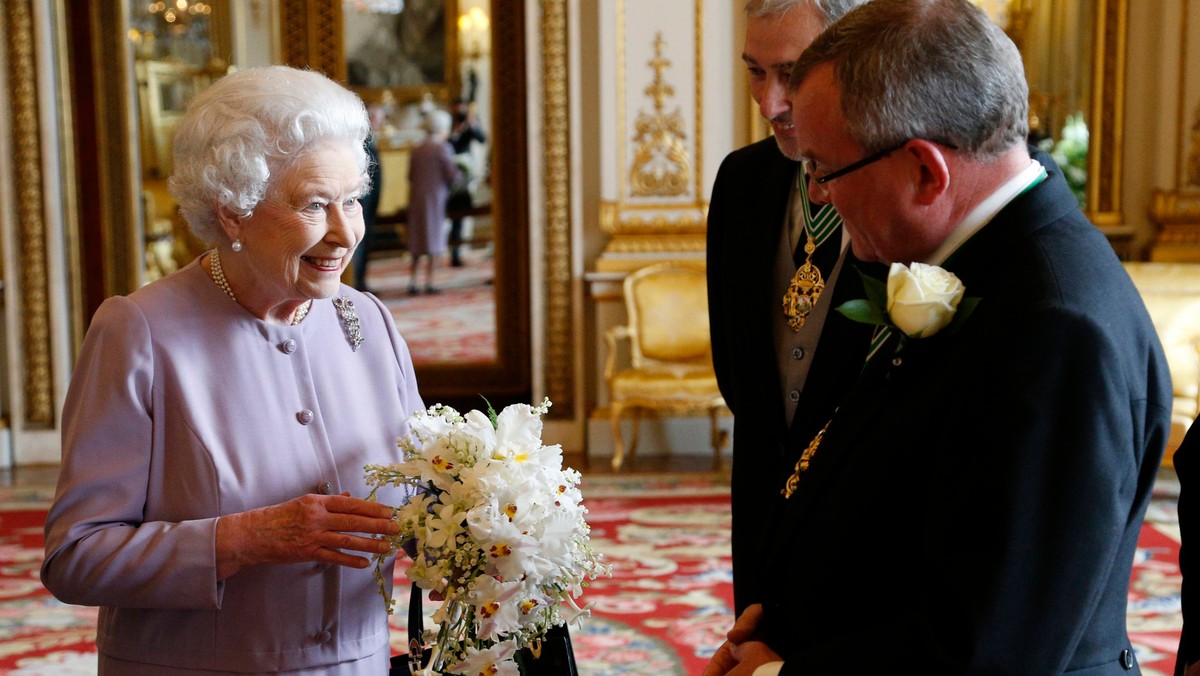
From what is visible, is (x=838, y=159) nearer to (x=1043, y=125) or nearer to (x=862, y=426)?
(x=862, y=426)

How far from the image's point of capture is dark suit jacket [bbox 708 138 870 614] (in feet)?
6.12

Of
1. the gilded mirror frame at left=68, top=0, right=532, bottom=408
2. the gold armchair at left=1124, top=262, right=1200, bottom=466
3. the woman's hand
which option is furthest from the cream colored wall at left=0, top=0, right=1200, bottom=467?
the woman's hand

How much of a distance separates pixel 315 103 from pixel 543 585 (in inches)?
31.3

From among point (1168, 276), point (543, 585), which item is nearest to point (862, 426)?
point (543, 585)

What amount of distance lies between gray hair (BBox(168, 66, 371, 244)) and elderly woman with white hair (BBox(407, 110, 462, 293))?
6191mm

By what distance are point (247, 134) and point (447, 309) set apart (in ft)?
20.8

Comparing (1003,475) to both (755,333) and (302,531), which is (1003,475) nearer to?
(755,333)

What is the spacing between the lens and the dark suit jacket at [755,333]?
6.12 feet

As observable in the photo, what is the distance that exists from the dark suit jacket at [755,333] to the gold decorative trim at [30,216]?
20.5ft

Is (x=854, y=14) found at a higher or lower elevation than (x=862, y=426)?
higher

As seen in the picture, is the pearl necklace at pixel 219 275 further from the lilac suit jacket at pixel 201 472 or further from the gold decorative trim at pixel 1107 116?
the gold decorative trim at pixel 1107 116

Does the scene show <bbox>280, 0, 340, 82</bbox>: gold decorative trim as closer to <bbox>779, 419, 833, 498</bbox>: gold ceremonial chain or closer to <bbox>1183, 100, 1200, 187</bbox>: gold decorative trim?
<bbox>1183, 100, 1200, 187</bbox>: gold decorative trim

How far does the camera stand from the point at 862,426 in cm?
139

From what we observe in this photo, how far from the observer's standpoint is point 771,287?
208 centimetres
